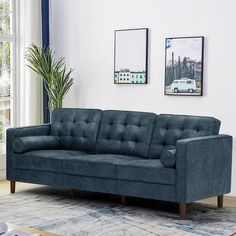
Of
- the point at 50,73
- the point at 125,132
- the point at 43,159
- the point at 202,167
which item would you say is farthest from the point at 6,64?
the point at 202,167

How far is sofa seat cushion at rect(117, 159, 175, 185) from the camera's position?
5.23 metres

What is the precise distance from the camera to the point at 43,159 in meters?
6.03

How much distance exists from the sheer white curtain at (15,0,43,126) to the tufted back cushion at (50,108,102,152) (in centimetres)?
74

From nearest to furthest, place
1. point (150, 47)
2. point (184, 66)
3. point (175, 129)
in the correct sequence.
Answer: point (175, 129) → point (184, 66) → point (150, 47)

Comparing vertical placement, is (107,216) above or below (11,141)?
below

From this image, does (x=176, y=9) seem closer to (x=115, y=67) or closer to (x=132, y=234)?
(x=115, y=67)

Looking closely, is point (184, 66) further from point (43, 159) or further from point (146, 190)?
point (43, 159)

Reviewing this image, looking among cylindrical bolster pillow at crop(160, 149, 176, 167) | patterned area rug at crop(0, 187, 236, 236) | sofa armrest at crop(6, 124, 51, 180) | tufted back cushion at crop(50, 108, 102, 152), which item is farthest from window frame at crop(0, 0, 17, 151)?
cylindrical bolster pillow at crop(160, 149, 176, 167)

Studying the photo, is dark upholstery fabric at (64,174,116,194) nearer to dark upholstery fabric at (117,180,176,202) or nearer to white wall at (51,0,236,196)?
dark upholstery fabric at (117,180,176,202)

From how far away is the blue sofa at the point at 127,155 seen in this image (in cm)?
524

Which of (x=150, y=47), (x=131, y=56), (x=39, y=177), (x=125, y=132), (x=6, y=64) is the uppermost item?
(x=150, y=47)

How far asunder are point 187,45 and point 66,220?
2560 mm

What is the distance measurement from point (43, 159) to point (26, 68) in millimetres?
1816

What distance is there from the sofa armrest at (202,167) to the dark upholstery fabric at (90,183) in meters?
0.76
